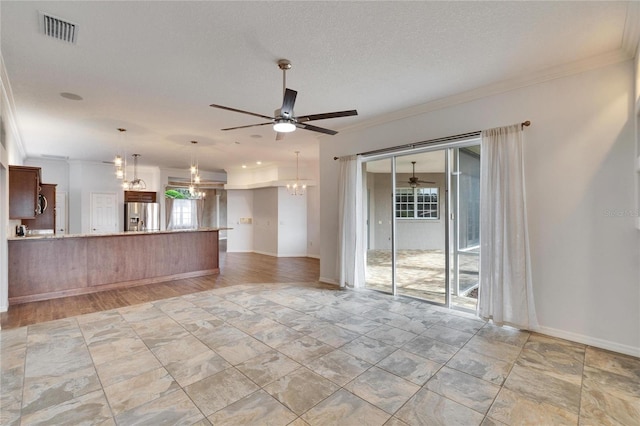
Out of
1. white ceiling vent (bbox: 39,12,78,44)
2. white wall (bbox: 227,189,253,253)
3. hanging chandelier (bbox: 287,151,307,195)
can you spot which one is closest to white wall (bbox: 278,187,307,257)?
hanging chandelier (bbox: 287,151,307,195)

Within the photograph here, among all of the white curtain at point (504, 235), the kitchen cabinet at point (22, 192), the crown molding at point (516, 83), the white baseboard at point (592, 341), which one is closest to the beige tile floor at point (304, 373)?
the white baseboard at point (592, 341)

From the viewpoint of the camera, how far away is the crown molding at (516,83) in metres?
2.99

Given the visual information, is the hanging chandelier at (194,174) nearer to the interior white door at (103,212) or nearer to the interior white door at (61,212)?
the interior white door at (103,212)

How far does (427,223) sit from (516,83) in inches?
137

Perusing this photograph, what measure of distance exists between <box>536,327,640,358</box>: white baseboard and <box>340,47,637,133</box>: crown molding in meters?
2.84

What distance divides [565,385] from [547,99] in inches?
116

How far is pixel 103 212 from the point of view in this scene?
29.8ft

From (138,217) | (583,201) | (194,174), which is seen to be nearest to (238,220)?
(138,217)

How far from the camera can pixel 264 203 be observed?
1016 cm

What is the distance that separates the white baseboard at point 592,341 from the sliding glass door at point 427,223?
38.9 inches

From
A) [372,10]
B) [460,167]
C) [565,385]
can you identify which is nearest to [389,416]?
[565,385]

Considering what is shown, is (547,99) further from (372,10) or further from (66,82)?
(66,82)

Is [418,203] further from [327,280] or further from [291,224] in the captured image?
[291,224]

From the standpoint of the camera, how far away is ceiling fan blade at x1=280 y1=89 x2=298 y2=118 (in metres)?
2.79
